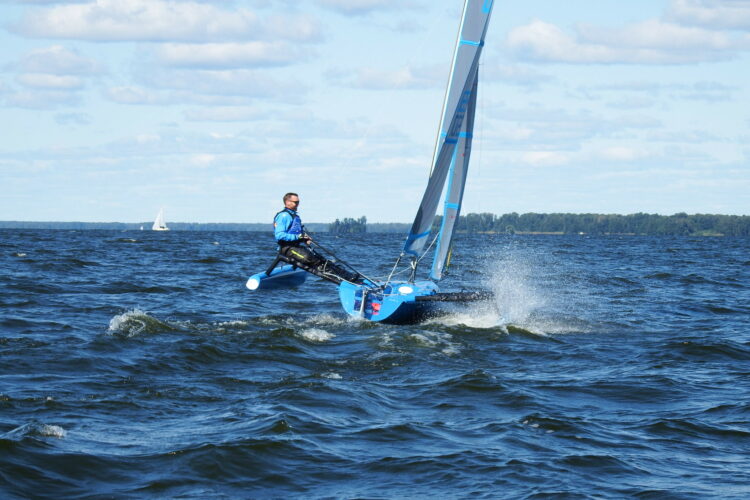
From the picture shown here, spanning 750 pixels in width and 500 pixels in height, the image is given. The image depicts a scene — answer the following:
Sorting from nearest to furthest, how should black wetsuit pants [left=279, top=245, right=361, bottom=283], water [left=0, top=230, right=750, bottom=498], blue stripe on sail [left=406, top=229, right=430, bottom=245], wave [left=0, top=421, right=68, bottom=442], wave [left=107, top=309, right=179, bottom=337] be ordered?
water [left=0, top=230, right=750, bottom=498], wave [left=0, top=421, right=68, bottom=442], wave [left=107, top=309, right=179, bottom=337], black wetsuit pants [left=279, top=245, right=361, bottom=283], blue stripe on sail [left=406, top=229, right=430, bottom=245]

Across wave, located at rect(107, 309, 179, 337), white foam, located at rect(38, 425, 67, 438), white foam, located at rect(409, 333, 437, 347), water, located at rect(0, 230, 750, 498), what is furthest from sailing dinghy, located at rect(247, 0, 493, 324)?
white foam, located at rect(38, 425, 67, 438)

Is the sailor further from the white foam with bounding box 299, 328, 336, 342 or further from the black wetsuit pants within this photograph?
the white foam with bounding box 299, 328, 336, 342

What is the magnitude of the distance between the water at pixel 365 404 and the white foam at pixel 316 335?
0.09m

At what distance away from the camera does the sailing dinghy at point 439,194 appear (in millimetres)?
17188

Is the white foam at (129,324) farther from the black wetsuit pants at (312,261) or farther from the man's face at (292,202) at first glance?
the man's face at (292,202)

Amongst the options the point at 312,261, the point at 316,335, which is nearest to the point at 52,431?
the point at 316,335

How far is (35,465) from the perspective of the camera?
26.8 feet

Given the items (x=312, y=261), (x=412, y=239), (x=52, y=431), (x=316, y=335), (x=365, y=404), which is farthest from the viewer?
(x=412, y=239)

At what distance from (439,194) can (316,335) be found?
4018 mm

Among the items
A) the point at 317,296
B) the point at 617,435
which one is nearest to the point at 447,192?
the point at 317,296

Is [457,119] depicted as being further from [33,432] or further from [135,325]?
[33,432]

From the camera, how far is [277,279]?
1833 cm

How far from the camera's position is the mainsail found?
1764 centimetres

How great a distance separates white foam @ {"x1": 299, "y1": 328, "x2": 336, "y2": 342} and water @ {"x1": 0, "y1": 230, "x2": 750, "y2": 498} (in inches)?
3.7
